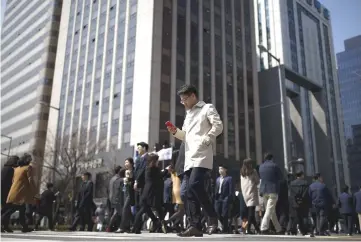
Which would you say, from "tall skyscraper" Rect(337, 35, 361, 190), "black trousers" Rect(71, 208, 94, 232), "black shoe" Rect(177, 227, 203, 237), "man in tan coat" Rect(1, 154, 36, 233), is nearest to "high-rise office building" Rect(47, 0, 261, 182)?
"tall skyscraper" Rect(337, 35, 361, 190)

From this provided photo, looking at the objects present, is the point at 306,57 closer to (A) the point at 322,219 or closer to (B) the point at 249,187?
(A) the point at 322,219

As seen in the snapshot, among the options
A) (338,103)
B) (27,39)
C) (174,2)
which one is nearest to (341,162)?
(338,103)

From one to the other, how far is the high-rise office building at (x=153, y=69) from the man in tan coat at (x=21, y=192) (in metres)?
24.5

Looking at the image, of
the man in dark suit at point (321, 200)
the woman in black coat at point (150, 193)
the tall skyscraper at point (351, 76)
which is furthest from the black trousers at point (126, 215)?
the tall skyscraper at point (351, 76)

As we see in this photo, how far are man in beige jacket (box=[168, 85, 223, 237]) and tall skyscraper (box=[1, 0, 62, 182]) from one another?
44274 millimetres

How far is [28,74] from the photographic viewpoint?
2320 inches

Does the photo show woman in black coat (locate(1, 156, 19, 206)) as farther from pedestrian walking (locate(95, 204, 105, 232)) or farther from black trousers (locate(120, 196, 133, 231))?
pedestrian walking (locate(95, 204, 105, 232))

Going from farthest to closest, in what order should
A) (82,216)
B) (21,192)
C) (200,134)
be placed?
(82,216) → (21,192) → (200,134)

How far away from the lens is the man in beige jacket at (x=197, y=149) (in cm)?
445

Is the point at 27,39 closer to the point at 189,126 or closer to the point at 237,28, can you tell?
the point at 237,28

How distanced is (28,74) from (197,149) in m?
60.4

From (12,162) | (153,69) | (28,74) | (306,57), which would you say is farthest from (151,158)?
(306,57)

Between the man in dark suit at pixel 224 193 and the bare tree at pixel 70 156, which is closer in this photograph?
the man in dark suit at pixel 224 193

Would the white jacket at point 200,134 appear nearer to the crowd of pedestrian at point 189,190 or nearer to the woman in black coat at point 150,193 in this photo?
the crowd of pedestrian at point 189,190
